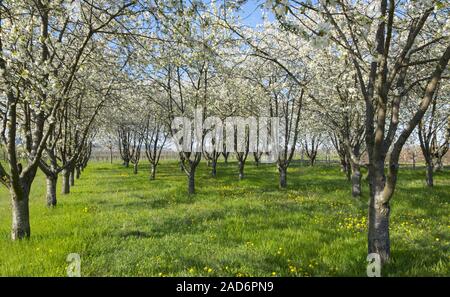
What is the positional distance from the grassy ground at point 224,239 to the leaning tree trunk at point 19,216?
0.27 m

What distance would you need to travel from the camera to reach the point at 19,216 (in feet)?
28.6

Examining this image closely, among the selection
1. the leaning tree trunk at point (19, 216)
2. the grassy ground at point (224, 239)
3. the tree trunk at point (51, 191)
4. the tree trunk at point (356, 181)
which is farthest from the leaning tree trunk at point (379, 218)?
the tree trunk at point (51, 191)

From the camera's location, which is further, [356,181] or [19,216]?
[356,181]

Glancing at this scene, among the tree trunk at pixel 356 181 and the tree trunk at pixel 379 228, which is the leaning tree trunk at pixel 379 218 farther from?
the tree trunk at pixel 356 181

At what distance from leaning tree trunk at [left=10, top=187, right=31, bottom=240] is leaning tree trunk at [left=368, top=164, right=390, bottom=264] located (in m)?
8.69

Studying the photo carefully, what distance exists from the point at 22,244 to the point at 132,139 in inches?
1296

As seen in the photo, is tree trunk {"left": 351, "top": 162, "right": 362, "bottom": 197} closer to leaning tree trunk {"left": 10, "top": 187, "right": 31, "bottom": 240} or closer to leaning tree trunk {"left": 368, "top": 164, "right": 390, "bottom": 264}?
leaning tree trunk {"left": 368, "top": 164, "right": 390, "bottom": 264}

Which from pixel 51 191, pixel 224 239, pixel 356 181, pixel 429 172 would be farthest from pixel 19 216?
pixel 429 172

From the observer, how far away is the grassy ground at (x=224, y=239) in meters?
6.56

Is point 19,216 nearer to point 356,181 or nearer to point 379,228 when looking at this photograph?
point 379,228

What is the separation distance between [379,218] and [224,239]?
3.99m
